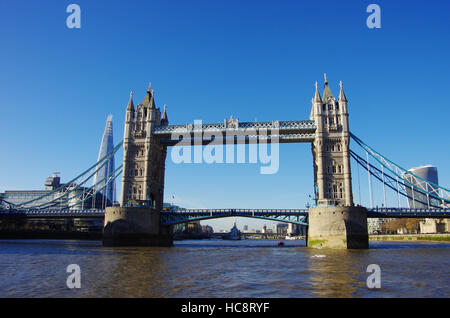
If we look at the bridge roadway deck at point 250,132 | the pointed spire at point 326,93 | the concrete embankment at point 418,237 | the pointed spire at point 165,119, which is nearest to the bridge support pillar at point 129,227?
the bridge roadway deck at point 250,132

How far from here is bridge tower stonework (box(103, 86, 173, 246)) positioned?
56.7m

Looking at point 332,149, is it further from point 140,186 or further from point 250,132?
point 140,186

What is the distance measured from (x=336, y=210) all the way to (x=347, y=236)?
13.7ft

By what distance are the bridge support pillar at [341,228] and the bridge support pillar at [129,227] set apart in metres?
28.9

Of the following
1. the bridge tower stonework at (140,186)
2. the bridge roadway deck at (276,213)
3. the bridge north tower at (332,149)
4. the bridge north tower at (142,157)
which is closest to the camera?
the bridge tower stonework at (140,186)

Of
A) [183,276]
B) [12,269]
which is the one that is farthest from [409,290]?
[12,269]

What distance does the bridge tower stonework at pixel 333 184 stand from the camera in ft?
165

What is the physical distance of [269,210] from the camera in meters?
61.8

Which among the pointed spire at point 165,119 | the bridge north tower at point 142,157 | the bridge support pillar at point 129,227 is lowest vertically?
the bridge support pillar at point 129,227

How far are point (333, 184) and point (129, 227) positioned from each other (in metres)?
36.2

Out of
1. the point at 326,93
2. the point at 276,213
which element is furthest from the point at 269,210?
the point at 326,93

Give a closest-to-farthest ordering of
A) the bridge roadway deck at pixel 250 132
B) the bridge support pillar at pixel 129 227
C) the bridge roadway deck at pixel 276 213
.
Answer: the bridge support pillar at pixel 129 227 → the bridge roadway deck at pixel 276 213 → the bridge roadway deck at pixel 250 132

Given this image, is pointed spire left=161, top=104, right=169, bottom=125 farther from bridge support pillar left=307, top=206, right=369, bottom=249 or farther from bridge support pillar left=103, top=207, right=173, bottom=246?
bridge support pillar left=307, top=206, right=369, bottom=249

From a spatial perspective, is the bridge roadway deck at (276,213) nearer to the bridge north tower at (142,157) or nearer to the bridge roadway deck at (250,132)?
the bridge north tower at (142,157)
